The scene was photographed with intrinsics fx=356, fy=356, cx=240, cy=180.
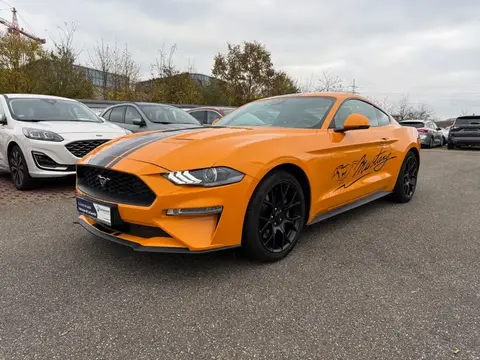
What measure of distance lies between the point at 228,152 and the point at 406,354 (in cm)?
156

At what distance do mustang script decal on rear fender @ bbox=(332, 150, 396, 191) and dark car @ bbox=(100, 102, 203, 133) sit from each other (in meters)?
4.37

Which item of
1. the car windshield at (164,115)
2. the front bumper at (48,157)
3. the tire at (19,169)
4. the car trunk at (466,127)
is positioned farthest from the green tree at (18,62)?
the car trunk at (466,127)

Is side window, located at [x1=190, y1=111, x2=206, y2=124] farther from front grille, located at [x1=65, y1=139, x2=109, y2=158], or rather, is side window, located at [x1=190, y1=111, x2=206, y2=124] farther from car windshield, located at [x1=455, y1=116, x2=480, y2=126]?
car windshield, located at [x1=455, y1=116, x2=480, y2=126]

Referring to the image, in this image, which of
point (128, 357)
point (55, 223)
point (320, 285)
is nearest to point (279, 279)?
point (320, 285)

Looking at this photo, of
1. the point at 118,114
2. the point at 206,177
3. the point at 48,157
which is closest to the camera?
the point at 206,177

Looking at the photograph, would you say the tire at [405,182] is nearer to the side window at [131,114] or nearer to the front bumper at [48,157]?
the front bumper at [48,157]

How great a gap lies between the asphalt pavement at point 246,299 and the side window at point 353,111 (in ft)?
3.65

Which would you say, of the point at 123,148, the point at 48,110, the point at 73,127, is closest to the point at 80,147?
the point at 73,127

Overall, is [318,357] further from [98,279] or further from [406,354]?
[98,279]

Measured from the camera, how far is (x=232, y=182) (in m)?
2.39

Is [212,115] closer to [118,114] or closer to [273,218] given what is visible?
[118,114]

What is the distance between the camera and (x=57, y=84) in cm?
1612

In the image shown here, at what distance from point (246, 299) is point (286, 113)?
6.59 ft

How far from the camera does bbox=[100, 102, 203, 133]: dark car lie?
24.5 ft
